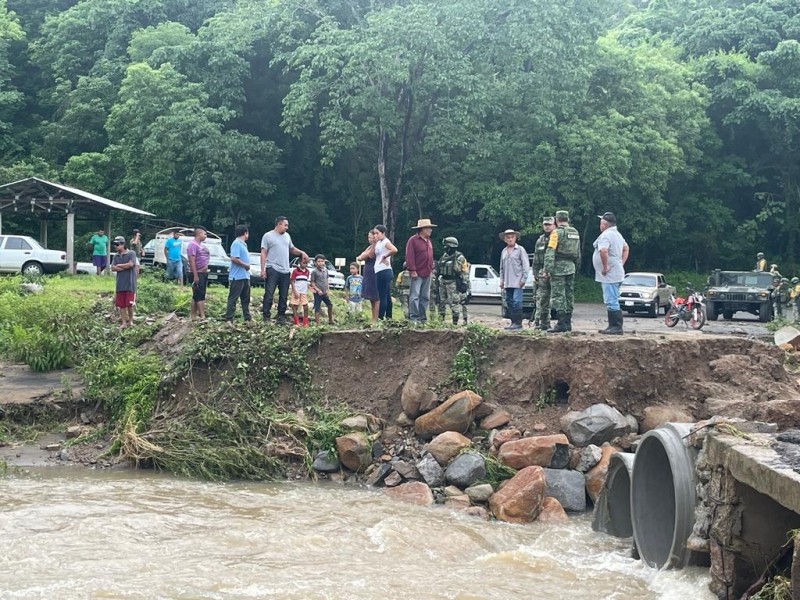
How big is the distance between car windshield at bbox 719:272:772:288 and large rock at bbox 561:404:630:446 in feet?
53.8

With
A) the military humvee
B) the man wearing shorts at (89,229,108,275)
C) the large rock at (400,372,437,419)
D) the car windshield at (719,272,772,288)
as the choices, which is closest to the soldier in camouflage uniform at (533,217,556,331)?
the large rock at (400,372,437,419)

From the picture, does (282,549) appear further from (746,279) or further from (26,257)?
(746,279)

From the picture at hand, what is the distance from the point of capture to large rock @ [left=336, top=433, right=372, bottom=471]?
11.1m

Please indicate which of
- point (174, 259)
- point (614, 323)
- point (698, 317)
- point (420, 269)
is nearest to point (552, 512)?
point (614, 323)

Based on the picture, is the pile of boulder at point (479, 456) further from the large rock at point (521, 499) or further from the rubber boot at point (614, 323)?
the rubber boot at point (614, 323)

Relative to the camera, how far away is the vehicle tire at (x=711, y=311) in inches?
1018

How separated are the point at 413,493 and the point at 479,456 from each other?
850 mm

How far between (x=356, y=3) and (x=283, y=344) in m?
21.5

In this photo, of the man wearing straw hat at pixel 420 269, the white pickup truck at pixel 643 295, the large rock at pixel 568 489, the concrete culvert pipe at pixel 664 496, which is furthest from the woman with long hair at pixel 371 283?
the white pickup truck at pixel 643 295

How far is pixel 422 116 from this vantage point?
31.0m

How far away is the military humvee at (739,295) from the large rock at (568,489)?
655 inches

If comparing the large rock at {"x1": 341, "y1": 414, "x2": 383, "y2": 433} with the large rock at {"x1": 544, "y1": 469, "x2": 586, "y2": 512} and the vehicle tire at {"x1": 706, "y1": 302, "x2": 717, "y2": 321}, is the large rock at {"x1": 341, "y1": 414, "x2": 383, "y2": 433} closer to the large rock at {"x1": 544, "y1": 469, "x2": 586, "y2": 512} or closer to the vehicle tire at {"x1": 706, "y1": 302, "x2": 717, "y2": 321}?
the large rock at {"x1": 544, "y1": 469, "x2": 586, "y2": 512}

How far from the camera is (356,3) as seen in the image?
103 ft

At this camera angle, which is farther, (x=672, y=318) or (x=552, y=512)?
(x=672, y=318)
